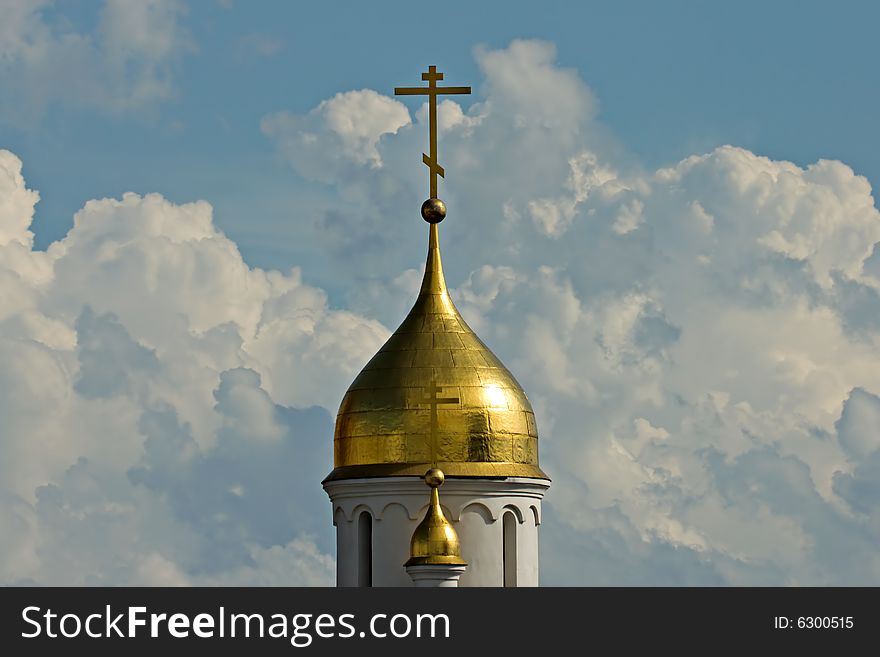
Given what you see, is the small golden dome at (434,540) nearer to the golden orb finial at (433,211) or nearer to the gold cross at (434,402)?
the gold cross at (434,402)

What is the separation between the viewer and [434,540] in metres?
53.3

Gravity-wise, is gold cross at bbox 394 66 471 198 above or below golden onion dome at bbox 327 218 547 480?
above

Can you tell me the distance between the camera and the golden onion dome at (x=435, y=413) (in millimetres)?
54625

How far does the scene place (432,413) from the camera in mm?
54594

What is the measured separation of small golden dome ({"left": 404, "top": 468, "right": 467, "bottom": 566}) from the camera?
5328 cm

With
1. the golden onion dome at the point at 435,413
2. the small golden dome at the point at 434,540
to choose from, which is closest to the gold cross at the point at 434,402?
the golden onion dome at the point at 435,413

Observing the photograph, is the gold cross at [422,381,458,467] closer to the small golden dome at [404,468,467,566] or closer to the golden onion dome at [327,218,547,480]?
the golden onion dome at [327,218,547,480]

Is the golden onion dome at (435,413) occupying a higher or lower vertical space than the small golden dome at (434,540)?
higher

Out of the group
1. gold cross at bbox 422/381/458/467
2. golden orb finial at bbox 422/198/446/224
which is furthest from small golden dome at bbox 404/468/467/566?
golden orb finial at bbox 422/198/446/224

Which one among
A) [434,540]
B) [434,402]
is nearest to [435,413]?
[434,402]

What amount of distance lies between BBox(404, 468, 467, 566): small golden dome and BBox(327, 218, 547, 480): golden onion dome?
3.41 ft

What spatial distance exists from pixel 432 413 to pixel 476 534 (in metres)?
2.26

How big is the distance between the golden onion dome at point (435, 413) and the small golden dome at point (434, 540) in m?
1.04
